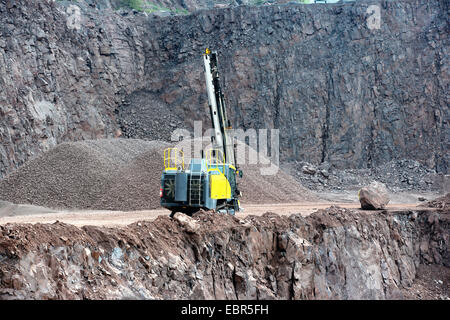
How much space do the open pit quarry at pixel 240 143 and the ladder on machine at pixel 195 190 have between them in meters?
1.43

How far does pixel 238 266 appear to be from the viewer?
9602 millimetres

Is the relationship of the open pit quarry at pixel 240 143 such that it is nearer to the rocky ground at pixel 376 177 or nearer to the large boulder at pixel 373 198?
the rocky ground at pixel 376 177

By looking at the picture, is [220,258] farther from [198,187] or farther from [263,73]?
[263,73]

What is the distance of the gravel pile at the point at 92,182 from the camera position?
63.6 feet

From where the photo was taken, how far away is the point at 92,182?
20.6 metres

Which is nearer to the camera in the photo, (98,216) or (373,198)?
(98,216)

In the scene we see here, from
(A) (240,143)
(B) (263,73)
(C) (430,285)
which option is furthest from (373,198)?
(B) (263,73)

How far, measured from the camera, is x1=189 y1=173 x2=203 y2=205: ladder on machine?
11.6 m

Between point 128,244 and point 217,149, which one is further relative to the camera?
point 217,149

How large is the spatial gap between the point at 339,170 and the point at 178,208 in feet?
82.2

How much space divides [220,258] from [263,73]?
3278cm

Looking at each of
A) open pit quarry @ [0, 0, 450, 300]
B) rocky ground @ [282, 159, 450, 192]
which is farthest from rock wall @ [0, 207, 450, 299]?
rocky ground @ [282, 159, 450, 192]
